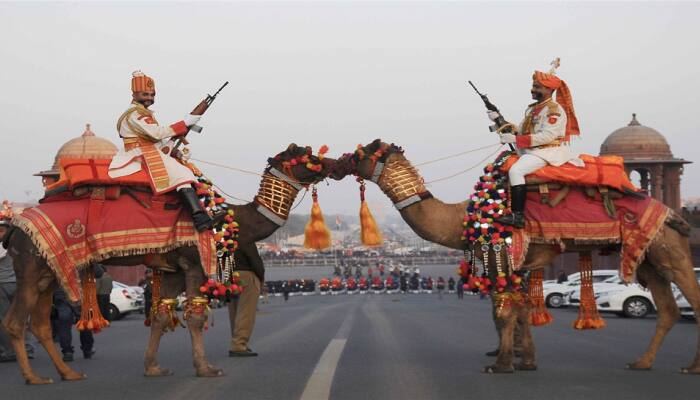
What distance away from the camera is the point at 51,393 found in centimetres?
1164

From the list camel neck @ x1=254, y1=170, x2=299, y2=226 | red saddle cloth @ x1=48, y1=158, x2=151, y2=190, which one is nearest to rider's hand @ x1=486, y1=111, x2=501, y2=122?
camel neck @ x1=254, y1=170, x2=299, y2=226

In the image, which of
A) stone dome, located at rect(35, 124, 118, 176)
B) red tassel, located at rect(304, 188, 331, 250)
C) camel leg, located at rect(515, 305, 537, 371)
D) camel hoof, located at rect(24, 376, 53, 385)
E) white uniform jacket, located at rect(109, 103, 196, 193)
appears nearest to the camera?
camel hoof, located at rect(24, 376, 53, 385)

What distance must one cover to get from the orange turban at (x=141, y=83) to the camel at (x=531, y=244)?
2.67m

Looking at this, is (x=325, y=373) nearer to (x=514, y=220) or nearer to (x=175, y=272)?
(x=175, y=272)

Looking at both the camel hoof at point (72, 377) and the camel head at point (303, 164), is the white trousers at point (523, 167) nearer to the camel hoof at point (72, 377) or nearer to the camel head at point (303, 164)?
the camel head at point (303, 164)

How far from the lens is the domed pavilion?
76.2 meters

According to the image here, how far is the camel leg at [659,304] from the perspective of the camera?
13695 millimetres

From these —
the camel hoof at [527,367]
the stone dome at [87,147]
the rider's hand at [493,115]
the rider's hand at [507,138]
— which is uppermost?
the stone dome at [87,147]

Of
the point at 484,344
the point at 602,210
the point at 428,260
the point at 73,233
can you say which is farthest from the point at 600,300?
the point at 428,260

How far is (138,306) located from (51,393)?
78.9 feet

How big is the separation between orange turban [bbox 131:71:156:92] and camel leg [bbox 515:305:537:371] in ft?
18.1

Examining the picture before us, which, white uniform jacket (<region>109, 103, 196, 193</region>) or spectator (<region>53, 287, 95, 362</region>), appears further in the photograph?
spectator (<region>53, 287, 95, 362</region>)

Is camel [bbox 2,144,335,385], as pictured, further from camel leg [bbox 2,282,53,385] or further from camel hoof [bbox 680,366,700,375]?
camel hoof [bbox 680,366,700,375]

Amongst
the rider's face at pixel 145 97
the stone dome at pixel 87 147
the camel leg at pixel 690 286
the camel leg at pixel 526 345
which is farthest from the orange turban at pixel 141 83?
the stone dome at pixel 87 147
